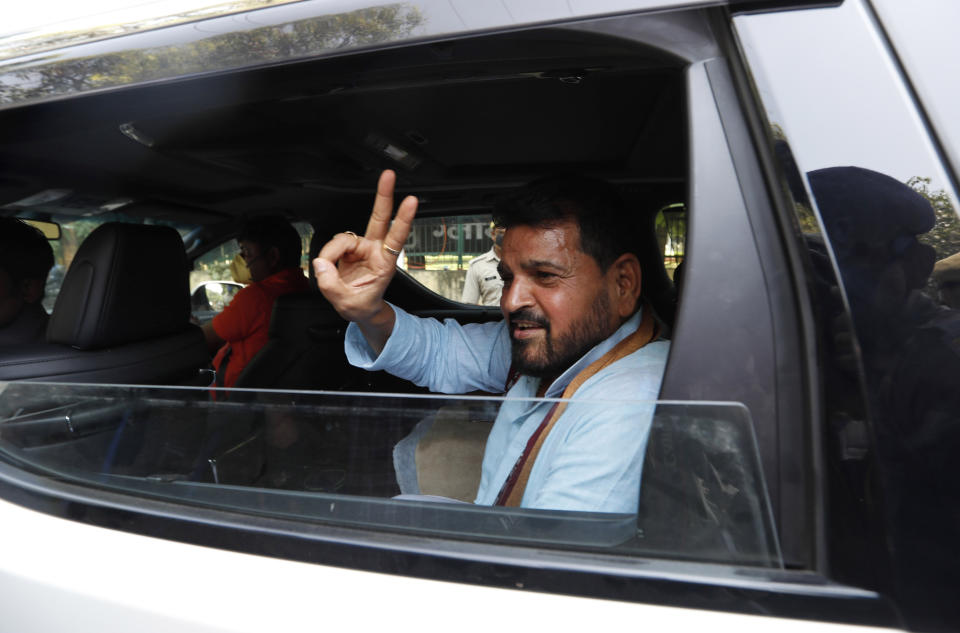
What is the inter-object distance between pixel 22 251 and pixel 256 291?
115 cm

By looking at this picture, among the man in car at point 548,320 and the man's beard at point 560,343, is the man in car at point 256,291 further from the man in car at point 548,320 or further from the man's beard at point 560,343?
the man's beard at point 560,343

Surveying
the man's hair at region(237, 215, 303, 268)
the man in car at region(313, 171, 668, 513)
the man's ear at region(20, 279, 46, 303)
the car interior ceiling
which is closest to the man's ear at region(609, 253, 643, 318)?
the man in car at region(313, 171, 668, 513)

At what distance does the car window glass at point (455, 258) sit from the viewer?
366 cm

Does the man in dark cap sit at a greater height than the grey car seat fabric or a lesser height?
lesser

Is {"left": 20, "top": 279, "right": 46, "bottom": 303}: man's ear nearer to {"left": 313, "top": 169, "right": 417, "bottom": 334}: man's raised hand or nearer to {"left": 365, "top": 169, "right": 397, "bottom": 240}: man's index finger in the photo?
{"left": 313, "top": 169, "right": 417, "bottom": 334}: man's raised hand

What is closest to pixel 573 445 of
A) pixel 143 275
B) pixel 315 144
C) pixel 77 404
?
pixel 77 404

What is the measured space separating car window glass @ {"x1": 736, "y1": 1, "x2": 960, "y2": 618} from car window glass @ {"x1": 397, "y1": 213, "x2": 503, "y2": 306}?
2.81 metres

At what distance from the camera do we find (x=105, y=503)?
1.01 m

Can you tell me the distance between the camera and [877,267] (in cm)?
66

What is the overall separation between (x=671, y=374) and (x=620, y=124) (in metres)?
1.48

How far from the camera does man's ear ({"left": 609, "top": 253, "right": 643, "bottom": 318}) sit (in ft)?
4.99

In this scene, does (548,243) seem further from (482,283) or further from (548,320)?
(482,283)

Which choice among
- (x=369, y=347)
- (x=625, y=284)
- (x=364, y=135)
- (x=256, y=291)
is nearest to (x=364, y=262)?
(x=369, y=347)

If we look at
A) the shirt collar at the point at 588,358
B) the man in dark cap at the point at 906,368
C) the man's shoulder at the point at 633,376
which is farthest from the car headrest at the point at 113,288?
the man in dark cap at the point at 906,368
